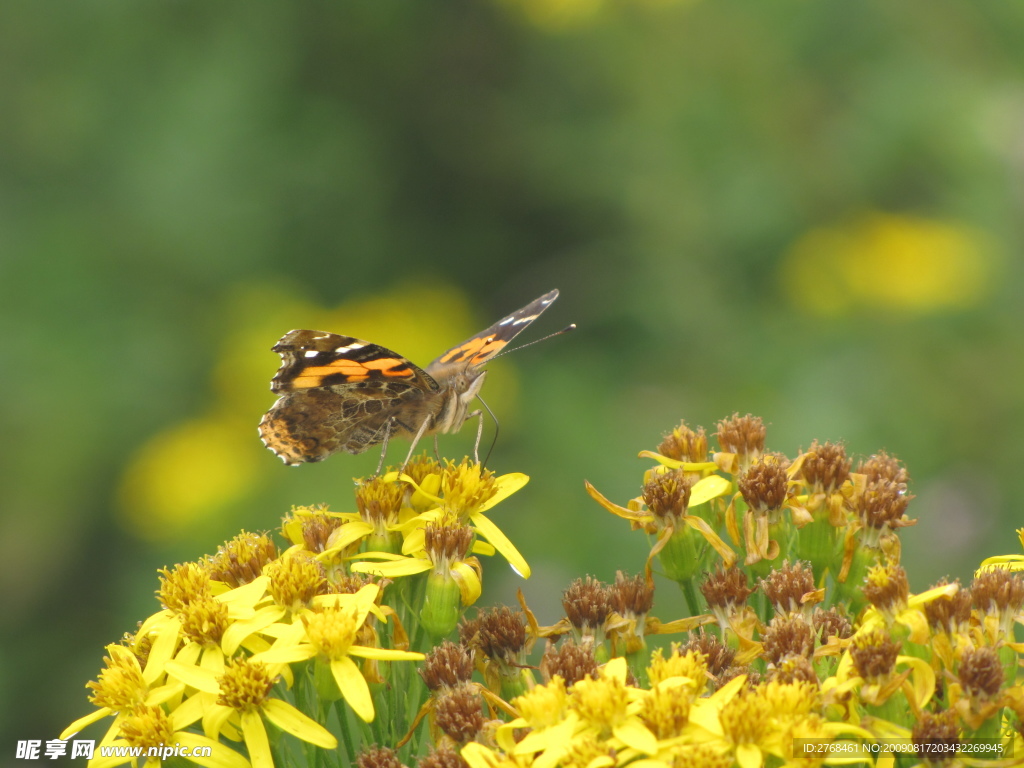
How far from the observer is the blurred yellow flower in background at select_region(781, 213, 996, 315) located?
20.3 feet

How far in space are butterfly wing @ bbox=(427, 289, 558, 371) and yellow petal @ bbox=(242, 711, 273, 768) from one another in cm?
170

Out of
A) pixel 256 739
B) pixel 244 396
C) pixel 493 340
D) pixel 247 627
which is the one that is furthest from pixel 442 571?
pixel 244 396

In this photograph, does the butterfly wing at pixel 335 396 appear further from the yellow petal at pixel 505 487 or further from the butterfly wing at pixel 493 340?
the yellow petal at pixel 505 487

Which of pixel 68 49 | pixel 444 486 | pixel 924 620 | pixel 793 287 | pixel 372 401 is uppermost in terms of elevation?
pixel 68 49

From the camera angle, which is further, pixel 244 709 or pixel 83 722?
pixel 83 722

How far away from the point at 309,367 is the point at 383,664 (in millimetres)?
1230

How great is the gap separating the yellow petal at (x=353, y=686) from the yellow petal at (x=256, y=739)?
177mm

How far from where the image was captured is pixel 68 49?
7035 millimetres

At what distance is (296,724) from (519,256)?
5.60 m

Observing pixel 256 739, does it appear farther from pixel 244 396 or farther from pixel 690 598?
pixel 244 396

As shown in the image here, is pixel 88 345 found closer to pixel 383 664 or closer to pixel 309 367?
pixel 309 367

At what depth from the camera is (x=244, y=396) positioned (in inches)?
263

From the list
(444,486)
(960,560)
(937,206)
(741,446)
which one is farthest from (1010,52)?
(444,486)

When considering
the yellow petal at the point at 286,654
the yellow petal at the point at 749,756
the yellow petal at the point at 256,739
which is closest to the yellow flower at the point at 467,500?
the yellow petal at the point at 286,654
